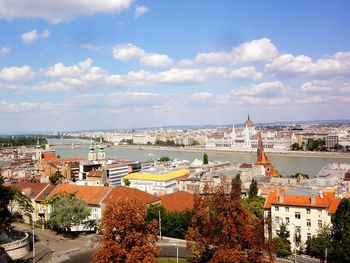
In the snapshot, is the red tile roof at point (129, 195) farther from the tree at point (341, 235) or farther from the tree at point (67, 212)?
the tree at point (341, 235)

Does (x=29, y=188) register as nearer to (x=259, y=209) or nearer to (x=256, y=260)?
(x=259, y=209)

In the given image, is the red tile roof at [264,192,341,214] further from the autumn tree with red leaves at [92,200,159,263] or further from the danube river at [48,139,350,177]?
the danube river at [48,139,350,177]

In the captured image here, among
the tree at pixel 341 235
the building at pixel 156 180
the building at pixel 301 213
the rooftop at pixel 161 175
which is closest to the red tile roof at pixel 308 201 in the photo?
the building at pixel 301 213

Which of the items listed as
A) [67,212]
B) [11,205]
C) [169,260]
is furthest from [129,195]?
[169,260]

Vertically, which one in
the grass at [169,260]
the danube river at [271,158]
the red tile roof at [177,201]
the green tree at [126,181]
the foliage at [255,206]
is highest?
the foliage at [255,206]

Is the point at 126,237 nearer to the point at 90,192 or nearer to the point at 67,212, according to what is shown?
the point at 67,212

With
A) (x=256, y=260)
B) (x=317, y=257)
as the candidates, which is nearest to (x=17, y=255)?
(x=256, y=260)
